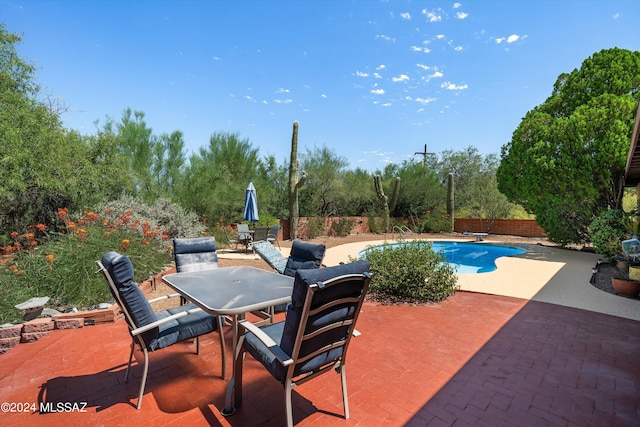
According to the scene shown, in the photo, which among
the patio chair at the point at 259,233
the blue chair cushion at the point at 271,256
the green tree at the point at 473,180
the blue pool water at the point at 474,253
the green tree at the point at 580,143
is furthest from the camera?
the green tree at the point at 473,180

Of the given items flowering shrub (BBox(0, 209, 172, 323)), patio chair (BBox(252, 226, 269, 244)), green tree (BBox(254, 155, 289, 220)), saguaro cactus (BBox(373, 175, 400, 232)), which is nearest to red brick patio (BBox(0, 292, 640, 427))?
flowering shrub (BBox(0, 209, 172, 323))

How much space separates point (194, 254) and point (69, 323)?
158 cm

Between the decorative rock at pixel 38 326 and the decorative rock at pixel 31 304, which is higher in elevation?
the decorative rock at pixel 31 304

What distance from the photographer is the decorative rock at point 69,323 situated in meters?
3.49

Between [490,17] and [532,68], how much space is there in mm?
3676

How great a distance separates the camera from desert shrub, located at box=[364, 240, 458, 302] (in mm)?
4965

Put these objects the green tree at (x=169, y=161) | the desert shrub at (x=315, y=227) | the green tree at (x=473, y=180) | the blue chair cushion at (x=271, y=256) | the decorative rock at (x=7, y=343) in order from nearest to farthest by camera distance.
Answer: the decorative rock at (x=7, y=343), the blue chair cushion at (x=271, y=256), the green tree at (x=169, y=161), the desert shrub at (x=315, y=227), the green tree at (x=473, y=180)

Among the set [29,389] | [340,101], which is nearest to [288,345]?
[29,389]

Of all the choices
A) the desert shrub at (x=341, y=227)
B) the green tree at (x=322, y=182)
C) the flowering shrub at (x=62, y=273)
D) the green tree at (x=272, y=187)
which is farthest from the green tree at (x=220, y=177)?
the flowering shrub at (x=62, y=273)

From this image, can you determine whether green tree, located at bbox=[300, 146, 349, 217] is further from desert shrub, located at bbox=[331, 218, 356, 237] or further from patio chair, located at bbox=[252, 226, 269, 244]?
patio chair, located at bbox=[252, 226, 269, 244]

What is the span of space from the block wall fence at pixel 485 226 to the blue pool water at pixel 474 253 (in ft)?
15.2

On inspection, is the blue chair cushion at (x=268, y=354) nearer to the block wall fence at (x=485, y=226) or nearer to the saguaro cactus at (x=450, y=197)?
the block wall fence at (x=485, y=226)

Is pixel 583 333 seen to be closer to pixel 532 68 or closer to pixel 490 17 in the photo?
pixel 490 17

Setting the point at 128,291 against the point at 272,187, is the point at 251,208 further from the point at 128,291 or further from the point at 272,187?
the point at 128,291
